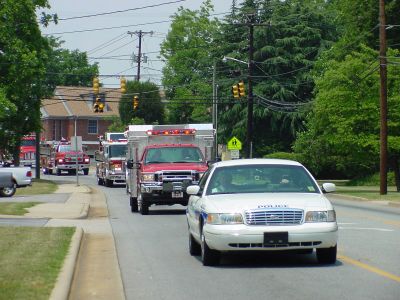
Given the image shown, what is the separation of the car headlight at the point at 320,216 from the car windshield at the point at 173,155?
13.8 m

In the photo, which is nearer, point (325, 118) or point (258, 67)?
point (325, 118)

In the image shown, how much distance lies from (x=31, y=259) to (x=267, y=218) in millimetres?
3715

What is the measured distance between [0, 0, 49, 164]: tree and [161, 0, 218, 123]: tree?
3351 cm

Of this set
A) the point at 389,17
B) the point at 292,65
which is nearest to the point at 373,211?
the point at 389,17

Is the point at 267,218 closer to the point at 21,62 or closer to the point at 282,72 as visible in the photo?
the point at 21,62

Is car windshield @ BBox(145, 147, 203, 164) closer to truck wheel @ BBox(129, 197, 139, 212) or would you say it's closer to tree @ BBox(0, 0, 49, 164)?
truck wheel @ BBox(129, 197, 139, 212)

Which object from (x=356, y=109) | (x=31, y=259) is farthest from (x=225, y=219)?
(x=356, y=109)

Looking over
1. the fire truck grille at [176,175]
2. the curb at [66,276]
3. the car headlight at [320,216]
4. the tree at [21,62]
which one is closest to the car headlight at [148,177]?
the fire truck grille at [176,175]

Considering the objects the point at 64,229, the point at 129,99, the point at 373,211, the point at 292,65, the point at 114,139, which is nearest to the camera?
the point at 64,229

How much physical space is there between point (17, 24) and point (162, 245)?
40301mm

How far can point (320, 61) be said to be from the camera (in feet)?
201

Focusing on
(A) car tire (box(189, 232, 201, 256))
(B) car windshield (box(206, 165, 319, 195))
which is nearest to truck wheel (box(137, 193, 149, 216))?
(A) car tire (box(189, 232, 201, 256))

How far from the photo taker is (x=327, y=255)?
45.5 feet

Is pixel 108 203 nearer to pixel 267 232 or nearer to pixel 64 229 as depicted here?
pixel 64 229
